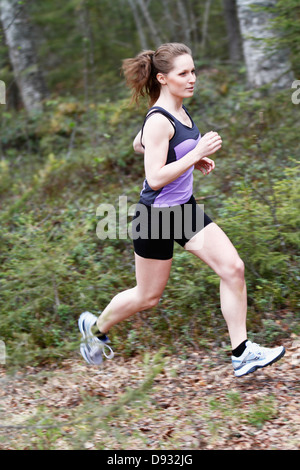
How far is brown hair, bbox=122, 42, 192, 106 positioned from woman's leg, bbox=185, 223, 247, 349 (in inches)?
45.1

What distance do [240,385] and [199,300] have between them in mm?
1212

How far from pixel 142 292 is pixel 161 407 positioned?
0.90 metres

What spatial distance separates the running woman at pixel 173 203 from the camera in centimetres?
369

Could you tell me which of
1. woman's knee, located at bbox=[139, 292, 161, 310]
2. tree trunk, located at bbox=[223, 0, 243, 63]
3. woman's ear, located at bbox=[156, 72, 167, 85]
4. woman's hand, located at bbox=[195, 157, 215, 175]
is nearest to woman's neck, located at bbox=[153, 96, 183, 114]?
woman's ear, located at bbox=[156, 72, 167, 85]

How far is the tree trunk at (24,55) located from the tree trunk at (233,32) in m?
4.55

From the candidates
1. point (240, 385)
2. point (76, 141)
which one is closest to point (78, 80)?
point (76, 141)

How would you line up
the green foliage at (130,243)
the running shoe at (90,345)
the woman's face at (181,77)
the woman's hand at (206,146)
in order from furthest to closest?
the green foliage at (130,243) < the running shoe at (90,345) < the woman's face at (181,77) < the woman's hand at (206,146)

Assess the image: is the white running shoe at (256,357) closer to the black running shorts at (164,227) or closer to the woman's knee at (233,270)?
the woman's knee at (233,270)

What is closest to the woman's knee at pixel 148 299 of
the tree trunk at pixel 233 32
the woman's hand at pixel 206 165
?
the woman's hand at pixel 206 165

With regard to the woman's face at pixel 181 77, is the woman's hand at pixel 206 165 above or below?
below

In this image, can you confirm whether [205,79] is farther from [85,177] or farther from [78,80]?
[78,80]

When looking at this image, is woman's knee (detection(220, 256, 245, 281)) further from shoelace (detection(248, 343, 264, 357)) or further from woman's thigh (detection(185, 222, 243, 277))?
shoelace (detection(248, 343, 264, 357))

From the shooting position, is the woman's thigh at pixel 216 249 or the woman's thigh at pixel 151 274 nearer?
the woman's thigh at pixel 216 249

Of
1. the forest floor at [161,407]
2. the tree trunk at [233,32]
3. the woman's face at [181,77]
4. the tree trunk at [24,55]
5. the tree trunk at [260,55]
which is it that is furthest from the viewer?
the tree trunk at [233,32]
